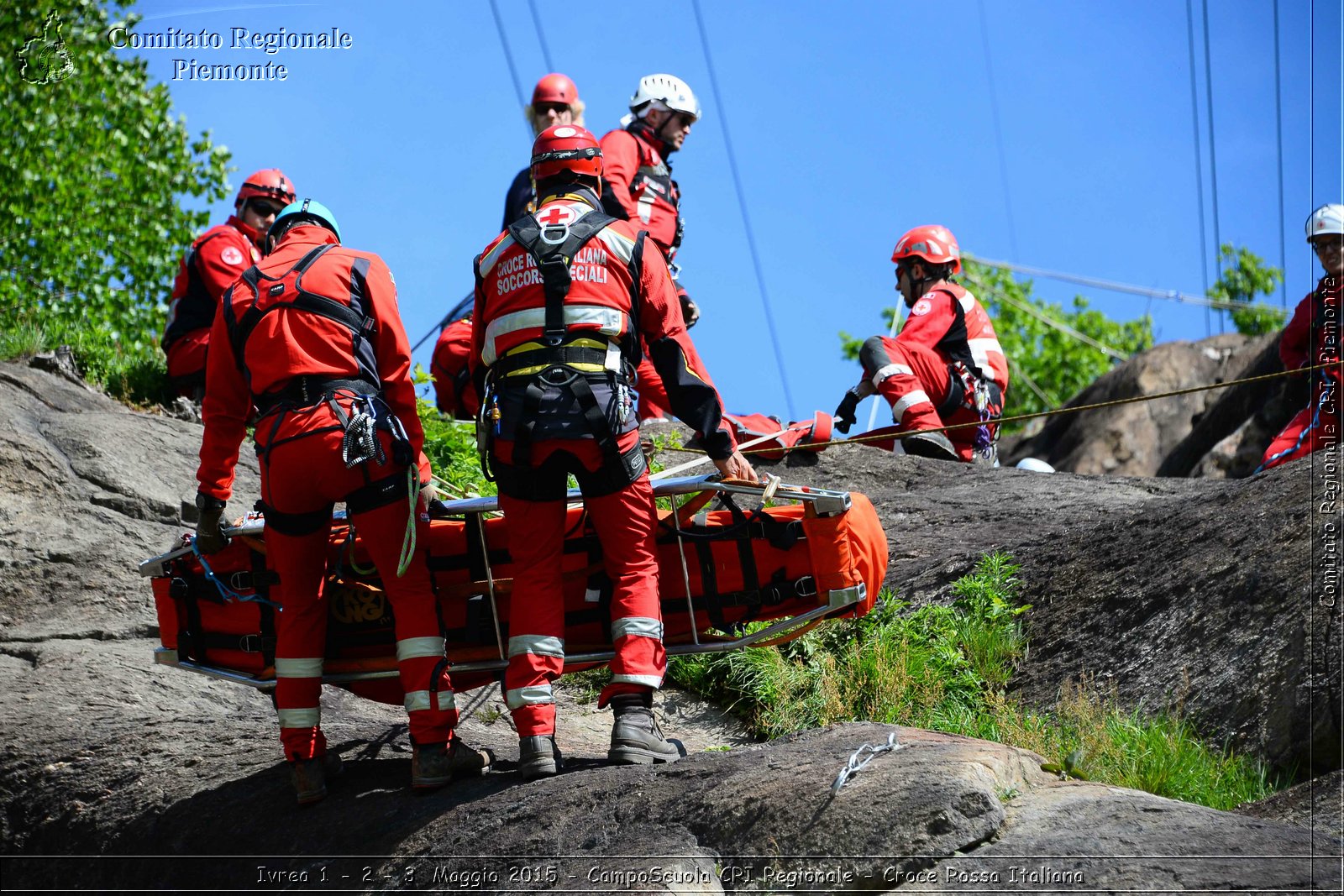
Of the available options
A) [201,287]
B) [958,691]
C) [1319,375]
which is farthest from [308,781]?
[1319,375]

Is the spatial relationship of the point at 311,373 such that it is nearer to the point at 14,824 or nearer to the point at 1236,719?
the point at 14,824

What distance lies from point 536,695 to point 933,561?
347 cm

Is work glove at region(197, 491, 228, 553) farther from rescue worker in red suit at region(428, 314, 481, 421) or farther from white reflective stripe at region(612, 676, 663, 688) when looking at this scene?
rescue worker in red suit at region(428, 314, 481, 421)

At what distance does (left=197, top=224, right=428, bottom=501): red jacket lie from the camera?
5.80 metres

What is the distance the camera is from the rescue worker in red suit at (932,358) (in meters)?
10.3

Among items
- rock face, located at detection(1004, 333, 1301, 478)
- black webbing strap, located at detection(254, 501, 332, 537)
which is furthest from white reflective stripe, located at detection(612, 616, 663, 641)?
rock face, located at detection(1004, 333, 1301, 478)

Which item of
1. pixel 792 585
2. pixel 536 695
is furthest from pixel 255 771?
pixel 792 585

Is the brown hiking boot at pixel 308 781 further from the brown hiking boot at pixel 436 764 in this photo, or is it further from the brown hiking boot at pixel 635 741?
the brown hiking boot at pixel 635 741

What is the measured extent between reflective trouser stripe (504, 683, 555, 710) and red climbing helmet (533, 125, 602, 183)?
2100 millimetres

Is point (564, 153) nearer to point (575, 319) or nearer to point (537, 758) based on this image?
point (575, 319)

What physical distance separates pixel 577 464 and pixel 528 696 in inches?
35.6

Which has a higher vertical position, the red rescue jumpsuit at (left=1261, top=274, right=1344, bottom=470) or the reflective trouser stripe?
the red rescue jumpsuit at (left=1261, top=274, right=1344, bottom=470)

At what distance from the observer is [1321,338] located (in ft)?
30.8

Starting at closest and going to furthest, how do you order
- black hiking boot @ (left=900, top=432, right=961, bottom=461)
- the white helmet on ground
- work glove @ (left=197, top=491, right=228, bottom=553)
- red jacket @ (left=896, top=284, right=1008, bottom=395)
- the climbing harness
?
1. the climbing harness
2. work glove @ (left=197, top=491, right=228, bottom=553)
3. the white helmet on ground
4. red jacket @ (left=896, top=284, right=1008, bottom=395)
5. black hiking boot @ (left=900, top=432, right=961, bottom=461)
